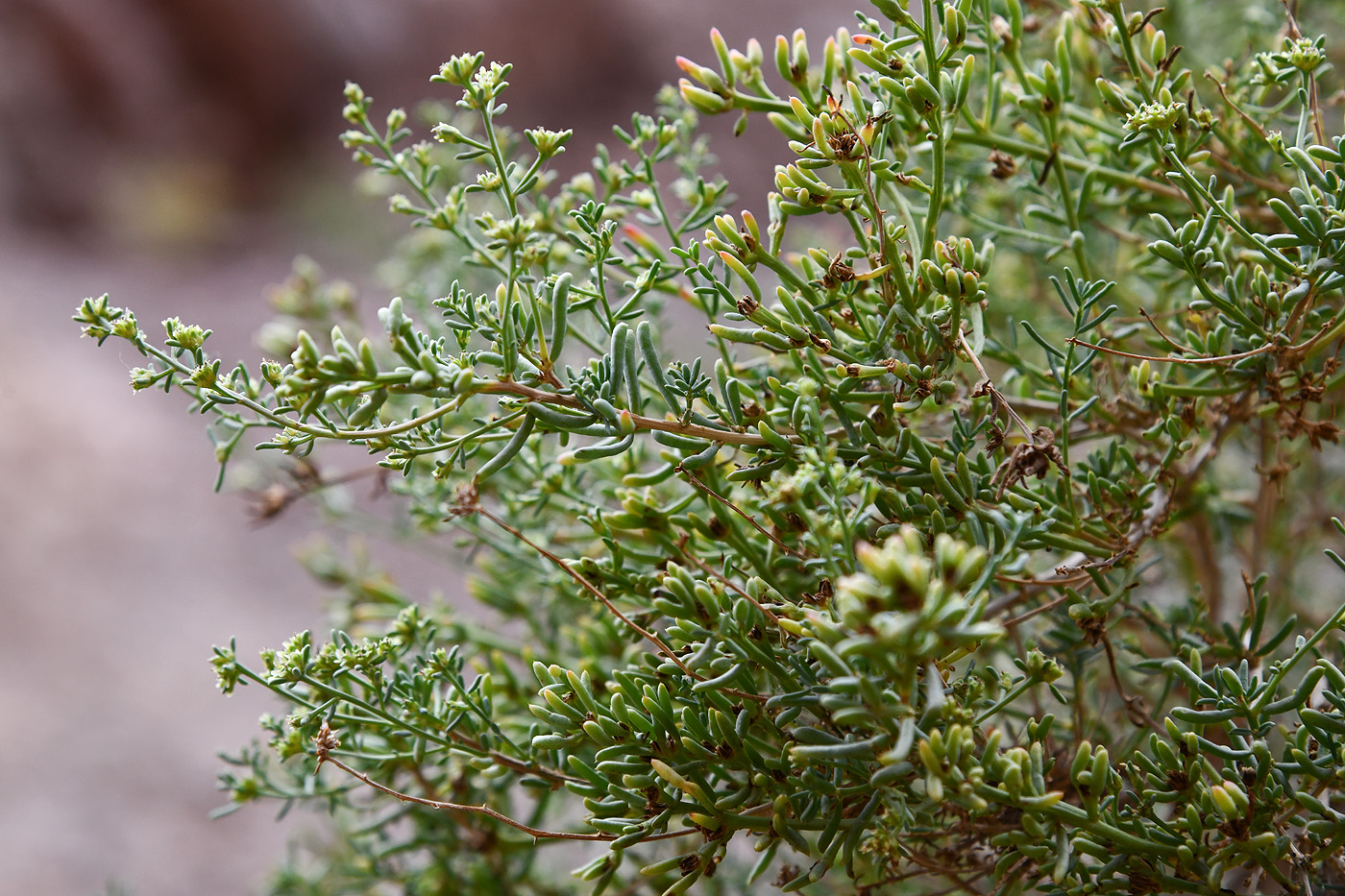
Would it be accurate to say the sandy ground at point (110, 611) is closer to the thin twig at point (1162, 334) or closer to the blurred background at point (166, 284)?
the blurred background at point (166, 284)

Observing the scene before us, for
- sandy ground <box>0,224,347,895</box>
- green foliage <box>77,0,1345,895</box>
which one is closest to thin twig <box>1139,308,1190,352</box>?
green foliage <box>77,0,1345,895</box>

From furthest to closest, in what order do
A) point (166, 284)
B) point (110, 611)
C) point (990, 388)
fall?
point (166, 284) → point (110, 611) → point (990, 388)

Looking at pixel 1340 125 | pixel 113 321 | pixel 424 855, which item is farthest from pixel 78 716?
pixel 1340 125

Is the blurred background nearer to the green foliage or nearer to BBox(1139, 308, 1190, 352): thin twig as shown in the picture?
the green foliage

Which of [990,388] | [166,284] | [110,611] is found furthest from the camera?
[166,284]

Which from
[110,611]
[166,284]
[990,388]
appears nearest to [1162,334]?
[990,388]

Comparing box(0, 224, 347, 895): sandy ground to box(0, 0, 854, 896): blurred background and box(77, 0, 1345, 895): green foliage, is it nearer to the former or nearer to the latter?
box(0, 0, 854, 896): blurred background

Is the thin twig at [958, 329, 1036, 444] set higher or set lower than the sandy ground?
lower

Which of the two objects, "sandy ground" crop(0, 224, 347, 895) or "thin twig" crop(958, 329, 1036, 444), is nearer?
"thin twig" crop(958, 329, 1036, 444)

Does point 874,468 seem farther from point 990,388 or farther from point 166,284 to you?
point 166,284
